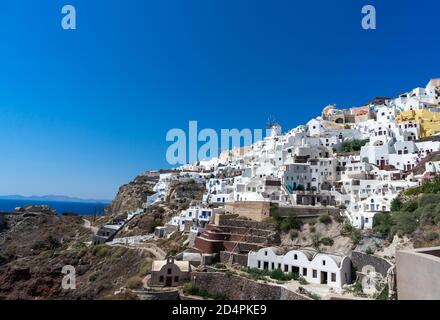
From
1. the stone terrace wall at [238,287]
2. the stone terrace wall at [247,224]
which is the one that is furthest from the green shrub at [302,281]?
the stone terrace wall at [247,224]

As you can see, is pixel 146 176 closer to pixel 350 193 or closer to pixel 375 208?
pixel 350 193

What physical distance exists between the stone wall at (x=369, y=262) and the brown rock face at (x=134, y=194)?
40387 millimetres

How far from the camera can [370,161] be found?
41.3 metres

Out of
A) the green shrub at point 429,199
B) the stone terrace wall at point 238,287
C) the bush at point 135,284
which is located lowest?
the bush at point 135,284

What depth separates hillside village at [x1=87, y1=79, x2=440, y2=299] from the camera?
78.9 feet

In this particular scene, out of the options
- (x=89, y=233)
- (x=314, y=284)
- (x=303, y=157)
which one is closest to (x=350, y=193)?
(x=303, y=157)

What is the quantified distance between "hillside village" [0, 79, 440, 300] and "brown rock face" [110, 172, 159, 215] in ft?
15.2

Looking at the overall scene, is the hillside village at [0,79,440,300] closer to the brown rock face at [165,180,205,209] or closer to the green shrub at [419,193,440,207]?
the green shrub at [419,193,440,207]

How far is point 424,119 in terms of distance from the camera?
45.9 metres

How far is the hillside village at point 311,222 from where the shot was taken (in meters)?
22.6

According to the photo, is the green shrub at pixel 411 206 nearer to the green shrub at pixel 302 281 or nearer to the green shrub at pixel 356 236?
the green shrub at pixel 356 236

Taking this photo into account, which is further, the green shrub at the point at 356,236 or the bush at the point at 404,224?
the green shrub at the point at 356,236
